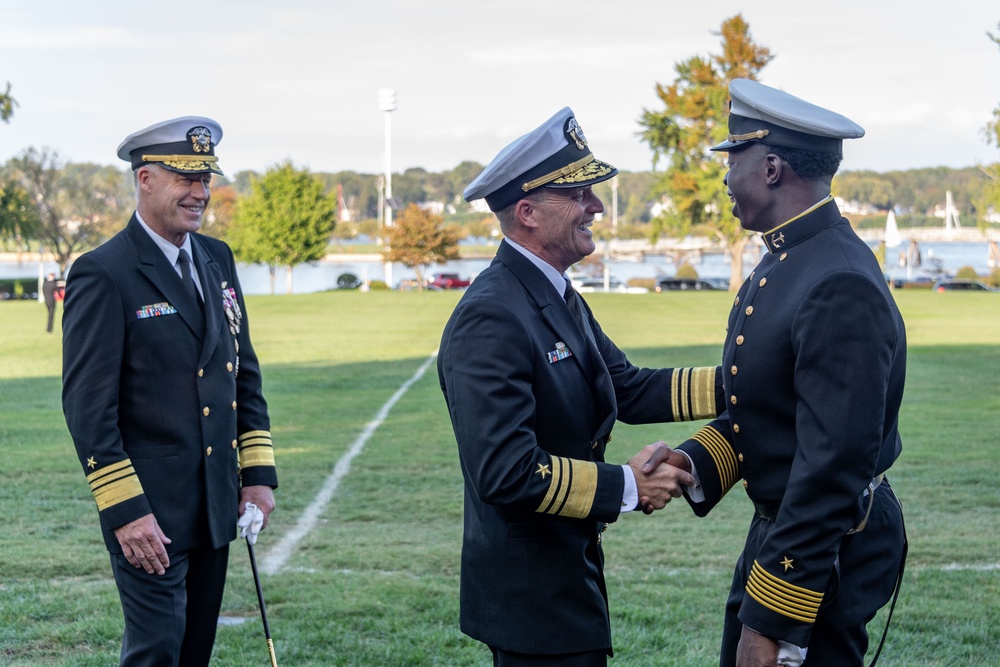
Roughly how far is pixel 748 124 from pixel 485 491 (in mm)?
1343

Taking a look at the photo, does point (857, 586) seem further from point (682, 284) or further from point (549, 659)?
point (682, 284)

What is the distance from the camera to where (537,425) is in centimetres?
335

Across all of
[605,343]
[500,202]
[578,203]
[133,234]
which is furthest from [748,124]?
[133,234]

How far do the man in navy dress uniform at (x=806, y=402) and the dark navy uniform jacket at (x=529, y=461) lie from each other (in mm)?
454

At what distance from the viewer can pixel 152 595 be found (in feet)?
13.0

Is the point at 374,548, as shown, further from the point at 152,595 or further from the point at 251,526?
the point at 152,595

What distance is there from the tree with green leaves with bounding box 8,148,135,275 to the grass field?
61461 millimetres

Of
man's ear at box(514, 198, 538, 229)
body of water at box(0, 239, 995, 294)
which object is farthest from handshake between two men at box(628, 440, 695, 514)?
body of water at box(0, 239, 995, 294)

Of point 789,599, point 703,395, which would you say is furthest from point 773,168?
point 789,599

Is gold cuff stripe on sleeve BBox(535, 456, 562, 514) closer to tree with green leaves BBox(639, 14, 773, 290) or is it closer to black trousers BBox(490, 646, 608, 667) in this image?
black trousers BBox(490, 646, 608, 667)

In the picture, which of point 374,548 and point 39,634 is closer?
point 39,634

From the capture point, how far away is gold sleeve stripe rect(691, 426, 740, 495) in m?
3.70

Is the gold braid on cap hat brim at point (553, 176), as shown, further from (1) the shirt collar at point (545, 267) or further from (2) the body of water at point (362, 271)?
(2) the body of water at point (362, 271)

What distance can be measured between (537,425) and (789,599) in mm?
863
